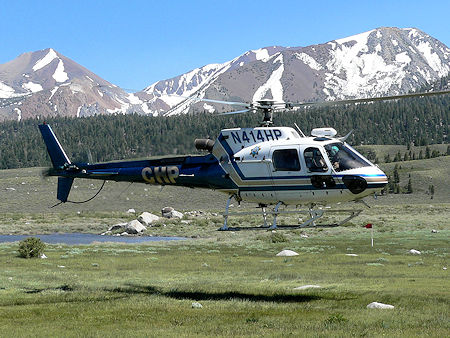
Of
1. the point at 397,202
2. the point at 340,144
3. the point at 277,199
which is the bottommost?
the point at 397,202

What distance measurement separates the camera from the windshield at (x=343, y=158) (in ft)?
80.1

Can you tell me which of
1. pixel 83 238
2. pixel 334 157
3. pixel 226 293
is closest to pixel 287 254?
pixel 226 293

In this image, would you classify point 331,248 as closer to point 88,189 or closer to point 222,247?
point 222,247

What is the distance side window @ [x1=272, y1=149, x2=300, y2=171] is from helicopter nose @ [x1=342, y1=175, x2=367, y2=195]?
197 centimetres

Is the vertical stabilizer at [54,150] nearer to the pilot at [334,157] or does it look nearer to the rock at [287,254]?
the pilot at [334,157]

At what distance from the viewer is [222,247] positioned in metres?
60.5

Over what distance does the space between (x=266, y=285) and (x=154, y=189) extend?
13093 centimetres

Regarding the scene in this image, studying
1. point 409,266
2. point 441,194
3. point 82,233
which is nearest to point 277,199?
point 409,266

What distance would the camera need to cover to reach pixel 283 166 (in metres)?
25.3

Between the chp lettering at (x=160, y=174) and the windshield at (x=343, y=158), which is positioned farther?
the chp lettering at (x=160, y=174)

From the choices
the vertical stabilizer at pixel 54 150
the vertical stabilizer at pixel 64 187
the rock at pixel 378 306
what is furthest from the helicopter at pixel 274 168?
the vertical stabilizer at pixel 54 150

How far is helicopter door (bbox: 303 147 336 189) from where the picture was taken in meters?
24.6

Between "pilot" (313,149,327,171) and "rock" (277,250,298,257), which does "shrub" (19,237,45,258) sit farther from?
"pilot" (313,149,327,171)

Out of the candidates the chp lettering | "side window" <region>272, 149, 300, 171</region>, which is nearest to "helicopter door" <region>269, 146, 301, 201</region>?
"side window" <region>272, 149, 300, 171</region>
